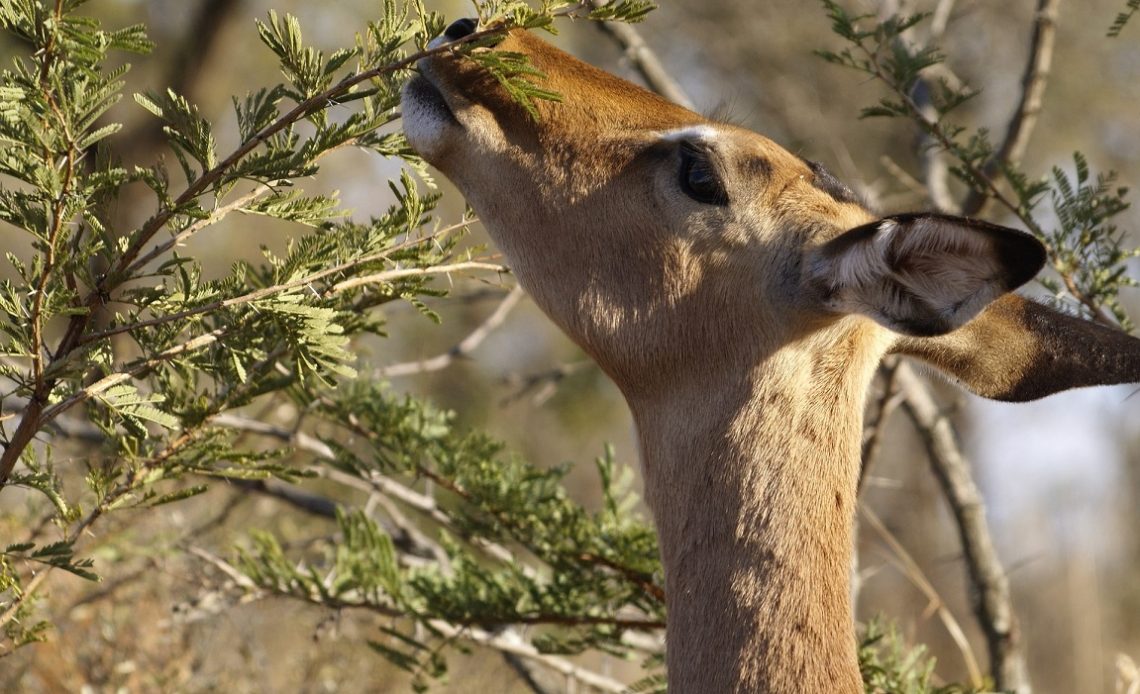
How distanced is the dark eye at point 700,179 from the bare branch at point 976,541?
1.94 meters

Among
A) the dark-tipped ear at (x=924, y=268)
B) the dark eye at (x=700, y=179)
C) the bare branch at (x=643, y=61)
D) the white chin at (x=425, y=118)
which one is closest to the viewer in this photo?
the dark-tipped ear at (x=924, y=268)

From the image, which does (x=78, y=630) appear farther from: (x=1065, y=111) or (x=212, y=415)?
(x=1065, y=111)

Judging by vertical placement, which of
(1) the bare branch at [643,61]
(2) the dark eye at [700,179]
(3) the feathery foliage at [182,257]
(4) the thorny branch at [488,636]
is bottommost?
A: (4) the thorny branch at [488,636]

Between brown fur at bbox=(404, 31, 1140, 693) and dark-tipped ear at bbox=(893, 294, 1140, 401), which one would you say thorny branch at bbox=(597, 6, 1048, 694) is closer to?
dark-tipped ear at bbox=(893, 294, 1140, 401)

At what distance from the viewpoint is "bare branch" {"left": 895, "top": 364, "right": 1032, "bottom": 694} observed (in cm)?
500

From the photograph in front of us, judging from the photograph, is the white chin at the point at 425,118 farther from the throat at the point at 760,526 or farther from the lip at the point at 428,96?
the throat at the point at 760,526

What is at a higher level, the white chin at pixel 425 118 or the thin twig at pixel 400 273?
the white chin at pixel 425 118

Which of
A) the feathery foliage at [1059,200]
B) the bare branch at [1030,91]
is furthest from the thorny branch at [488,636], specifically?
the bare branch at [1030,91]

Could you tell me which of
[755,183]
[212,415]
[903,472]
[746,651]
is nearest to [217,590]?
[212,415]

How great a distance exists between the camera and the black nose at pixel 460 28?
9.73 ft

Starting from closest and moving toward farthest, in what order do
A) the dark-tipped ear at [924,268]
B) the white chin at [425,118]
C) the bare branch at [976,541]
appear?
the dark-tipped ear at [924,268]
the white chin at [425,118]
the bare branch at [976,541]

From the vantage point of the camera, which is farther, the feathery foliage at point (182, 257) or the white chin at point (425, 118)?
the white chin at point (425, 118)

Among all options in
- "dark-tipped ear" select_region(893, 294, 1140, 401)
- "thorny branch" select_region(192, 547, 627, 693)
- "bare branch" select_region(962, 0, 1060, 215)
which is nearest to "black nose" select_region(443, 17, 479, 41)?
"dark-tipped ear" select_region(893, 294, 1140, 401)

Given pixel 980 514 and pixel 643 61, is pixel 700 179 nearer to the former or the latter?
pixel 643 61
